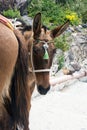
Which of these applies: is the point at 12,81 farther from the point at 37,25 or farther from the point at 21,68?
the point at 37,25

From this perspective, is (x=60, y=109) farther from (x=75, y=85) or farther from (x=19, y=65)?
(x=19, y=65)

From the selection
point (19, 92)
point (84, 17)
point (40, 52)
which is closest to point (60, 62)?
point (40, 52)

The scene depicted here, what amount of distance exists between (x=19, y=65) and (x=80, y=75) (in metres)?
4.44

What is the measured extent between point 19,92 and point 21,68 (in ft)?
0.62

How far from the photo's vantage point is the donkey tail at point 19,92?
223 cm

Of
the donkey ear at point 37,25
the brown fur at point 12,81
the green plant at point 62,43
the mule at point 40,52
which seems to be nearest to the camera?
the brown fur at point 12,81

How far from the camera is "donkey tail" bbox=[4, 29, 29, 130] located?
223cm

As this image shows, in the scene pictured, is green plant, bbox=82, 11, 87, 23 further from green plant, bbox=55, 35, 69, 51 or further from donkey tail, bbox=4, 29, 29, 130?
donkey tail, bbox=4, 29, 29, 130

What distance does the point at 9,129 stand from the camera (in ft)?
8.84

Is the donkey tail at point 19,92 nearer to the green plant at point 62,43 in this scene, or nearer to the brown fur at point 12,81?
the brown fur at point 12,81

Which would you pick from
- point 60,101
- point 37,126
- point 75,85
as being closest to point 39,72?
point 37,126

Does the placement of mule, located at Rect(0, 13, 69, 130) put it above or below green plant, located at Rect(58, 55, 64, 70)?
above

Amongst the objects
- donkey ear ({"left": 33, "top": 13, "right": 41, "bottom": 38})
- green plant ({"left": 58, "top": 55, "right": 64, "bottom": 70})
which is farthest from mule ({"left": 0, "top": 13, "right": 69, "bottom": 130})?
green plant ({"left": 58, "top": 55, "right": 64, "bottom": 70})

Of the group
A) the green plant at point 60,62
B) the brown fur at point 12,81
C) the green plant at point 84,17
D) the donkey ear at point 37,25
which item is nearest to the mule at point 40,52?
the donkey ear at point 37,25
